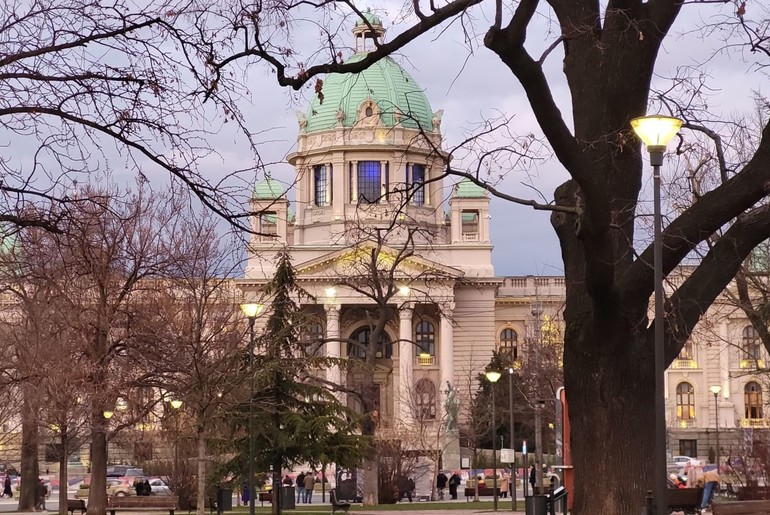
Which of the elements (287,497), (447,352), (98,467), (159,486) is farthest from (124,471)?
(98,467)

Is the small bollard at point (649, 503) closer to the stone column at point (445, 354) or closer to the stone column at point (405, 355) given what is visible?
the stone column at point (445, 354)

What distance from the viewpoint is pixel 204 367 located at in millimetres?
34125

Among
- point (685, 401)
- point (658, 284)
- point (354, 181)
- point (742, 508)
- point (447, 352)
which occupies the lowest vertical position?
point (742, 508)

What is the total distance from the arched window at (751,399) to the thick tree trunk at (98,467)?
258ft

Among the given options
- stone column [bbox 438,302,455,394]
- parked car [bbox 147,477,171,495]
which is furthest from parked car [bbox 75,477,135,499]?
stone column [bbox 438,302,455,394]

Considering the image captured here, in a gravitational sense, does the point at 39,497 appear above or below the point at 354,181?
below

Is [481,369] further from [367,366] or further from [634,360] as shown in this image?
[634,360]

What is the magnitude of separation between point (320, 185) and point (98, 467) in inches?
2872

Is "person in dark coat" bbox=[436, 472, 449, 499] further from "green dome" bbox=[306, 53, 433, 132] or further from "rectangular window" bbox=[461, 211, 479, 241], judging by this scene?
"rectangular window" bbox=[461, 211, 479, 241]

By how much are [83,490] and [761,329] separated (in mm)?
30882

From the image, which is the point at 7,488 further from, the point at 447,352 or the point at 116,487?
the point at 447,352

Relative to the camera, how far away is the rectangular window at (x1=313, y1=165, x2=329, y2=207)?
109 meters

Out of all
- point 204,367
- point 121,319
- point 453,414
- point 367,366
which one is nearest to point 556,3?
point 204,367

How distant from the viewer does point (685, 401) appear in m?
111
